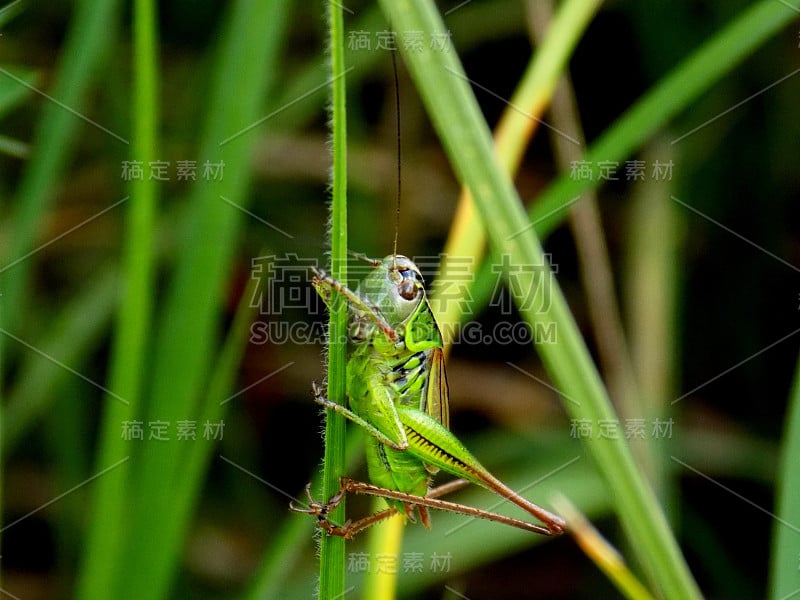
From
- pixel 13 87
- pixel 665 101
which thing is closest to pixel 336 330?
pixel 13 87

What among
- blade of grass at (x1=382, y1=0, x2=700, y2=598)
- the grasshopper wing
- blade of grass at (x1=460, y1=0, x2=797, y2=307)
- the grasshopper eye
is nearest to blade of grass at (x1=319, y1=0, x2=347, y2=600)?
blade of grass at (x1=382, y1=0, x2=700, y2=598)

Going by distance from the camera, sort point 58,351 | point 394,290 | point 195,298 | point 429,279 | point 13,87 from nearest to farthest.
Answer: point 13,87 → point 195,298 → point 394,290 → point 58,351 → point 429,279

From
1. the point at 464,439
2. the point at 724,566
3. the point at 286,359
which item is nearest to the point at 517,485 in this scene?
the point at 464,439

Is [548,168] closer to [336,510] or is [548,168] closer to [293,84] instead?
[293,84]

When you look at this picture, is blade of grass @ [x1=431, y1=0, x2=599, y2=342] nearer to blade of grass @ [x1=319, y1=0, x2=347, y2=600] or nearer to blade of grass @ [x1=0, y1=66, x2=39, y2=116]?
blade of grass @ [x1=319, y1=0, x2=347, y2=600]

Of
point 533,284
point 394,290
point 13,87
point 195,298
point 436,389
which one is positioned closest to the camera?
point 533,284

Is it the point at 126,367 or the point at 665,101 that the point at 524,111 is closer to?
the point at 665,101

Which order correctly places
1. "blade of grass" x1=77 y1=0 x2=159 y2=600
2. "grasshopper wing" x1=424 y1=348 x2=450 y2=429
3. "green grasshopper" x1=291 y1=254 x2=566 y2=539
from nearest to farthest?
"blade of grass" x1=77 y1=0 x2=159 y2=600 < "green grasshopper" x1=291 y1=254 x2=566 y2=539 < "grasshopper wing" x1=424 y1=348 x2=450 y2=429
